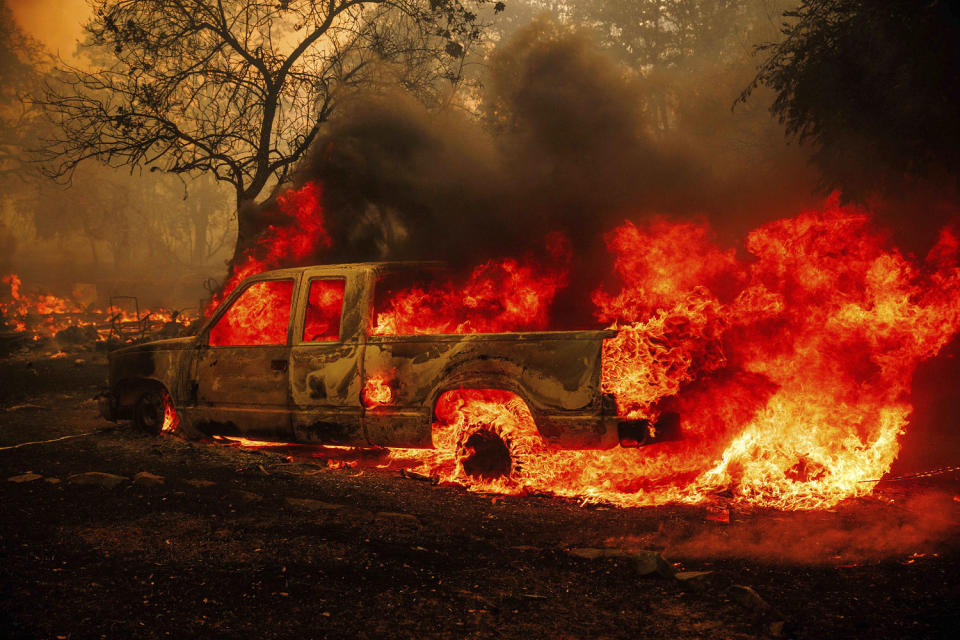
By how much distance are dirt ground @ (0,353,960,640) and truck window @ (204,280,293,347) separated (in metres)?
1.35

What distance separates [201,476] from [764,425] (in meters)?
4.73

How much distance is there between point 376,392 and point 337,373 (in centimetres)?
41

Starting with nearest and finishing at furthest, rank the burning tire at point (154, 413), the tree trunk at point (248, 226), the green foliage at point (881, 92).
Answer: the green foliage at point (881, 92) < the burning tire at point (154, 413) < the tree trunk at point (248, 226)

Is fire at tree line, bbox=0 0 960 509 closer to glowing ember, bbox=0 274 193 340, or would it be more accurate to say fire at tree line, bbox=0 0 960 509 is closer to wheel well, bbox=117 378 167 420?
wheel well, bbox=117 378 167 420

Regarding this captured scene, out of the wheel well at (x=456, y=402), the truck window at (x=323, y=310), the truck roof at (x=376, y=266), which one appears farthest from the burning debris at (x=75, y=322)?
the wheel well at (x=456, y=402)

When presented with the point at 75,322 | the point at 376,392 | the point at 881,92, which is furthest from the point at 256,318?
the point at 75,322

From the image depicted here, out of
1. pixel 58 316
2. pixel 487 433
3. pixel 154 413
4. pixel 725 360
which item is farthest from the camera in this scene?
pixel 58 316

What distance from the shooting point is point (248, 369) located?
19.7 ft

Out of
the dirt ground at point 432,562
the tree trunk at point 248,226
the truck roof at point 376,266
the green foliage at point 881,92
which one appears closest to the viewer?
the dirt ground at point 432,562

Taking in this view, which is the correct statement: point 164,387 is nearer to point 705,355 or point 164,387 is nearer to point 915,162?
point 705,355

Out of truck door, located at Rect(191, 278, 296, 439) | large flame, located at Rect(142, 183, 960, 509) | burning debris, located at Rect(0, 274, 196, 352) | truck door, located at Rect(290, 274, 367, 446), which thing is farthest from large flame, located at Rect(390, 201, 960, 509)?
burning debris, located at Rect(0, 274, 196, 352)

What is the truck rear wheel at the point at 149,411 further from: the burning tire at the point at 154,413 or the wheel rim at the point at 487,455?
the wheel rim at the point at 487,455

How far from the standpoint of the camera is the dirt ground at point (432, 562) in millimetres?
3102

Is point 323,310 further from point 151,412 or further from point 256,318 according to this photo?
point 151,412
